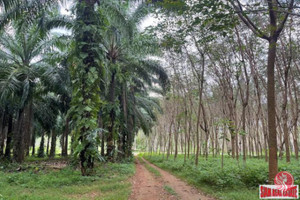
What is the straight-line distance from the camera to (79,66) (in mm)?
8539

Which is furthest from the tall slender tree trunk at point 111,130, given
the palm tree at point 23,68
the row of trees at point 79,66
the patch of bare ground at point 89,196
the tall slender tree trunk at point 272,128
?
the tall slender tree trunk at point 272,128

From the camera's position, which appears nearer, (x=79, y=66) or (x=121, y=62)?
(x=79, y=66)

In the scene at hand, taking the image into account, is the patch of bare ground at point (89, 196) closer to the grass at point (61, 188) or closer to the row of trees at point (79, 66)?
the grass at point (61, 188)

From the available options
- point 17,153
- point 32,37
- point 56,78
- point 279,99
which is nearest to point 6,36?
point 32,37

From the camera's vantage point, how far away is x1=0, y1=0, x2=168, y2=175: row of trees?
850 centimetres

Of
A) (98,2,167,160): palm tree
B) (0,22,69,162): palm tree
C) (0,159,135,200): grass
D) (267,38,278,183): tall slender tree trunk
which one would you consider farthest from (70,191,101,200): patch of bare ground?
(0,22,69,162): palm tree

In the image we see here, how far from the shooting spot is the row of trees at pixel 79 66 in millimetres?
8500

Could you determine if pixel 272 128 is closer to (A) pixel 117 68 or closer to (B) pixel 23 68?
(A) pixel 117 68

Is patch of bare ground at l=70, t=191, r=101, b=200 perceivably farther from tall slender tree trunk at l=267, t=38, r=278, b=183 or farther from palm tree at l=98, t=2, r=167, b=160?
tall slender tree trunk at l=267, t=38, r=278, b=183

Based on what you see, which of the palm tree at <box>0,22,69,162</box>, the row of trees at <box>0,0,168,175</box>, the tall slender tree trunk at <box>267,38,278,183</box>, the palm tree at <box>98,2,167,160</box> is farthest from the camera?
the palm tree at <box>0,22,69,162</box>

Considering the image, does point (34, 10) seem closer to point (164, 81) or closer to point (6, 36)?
point (6, 36)

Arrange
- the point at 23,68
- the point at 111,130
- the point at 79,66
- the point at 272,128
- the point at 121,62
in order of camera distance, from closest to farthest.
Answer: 1. the point at 272,128
2. the point at 79,66
3. the point at 23,68
4. the point at 111,130
5. the point at 121,62

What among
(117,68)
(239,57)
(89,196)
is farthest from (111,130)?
(239,57)

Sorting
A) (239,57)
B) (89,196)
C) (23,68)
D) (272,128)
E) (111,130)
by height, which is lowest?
(89,196)
